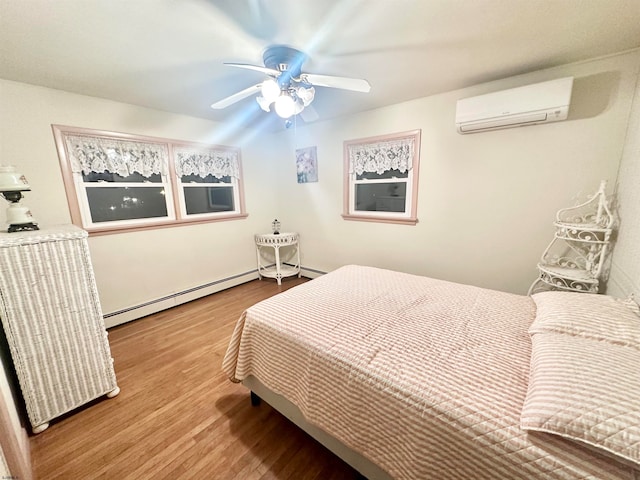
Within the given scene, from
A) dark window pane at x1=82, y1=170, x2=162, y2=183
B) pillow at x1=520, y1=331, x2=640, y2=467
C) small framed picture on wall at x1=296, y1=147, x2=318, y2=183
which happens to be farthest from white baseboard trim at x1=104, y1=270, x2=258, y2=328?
pillow at x1=520, y1=331, x2=640, y2=467

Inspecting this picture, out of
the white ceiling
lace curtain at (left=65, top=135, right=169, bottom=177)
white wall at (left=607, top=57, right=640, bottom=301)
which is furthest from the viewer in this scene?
lace curtain at (left=65, top=135, right=169, bottom=177)

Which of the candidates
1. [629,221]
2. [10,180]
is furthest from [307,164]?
[629,221]

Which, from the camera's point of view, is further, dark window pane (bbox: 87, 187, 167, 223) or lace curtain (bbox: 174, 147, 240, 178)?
lace curtain (bbox: 174, 147, 240, 178)

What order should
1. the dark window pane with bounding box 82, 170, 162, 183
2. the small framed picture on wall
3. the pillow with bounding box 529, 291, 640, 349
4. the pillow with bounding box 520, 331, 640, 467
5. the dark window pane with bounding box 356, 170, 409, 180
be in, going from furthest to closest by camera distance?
the small framed picture on wall
the dark window pane with bounding box 356, 170, 409, 180
the dark window pane with bounding box 82, 170, 162, 183
the pillow with bounding box 529, 291, 640, 349
the pillow with bounding box 520, 331, 640, 467

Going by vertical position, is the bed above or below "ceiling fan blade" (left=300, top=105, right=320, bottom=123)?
below

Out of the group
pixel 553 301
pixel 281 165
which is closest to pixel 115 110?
pixel 281 165

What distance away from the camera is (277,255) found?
3490mm

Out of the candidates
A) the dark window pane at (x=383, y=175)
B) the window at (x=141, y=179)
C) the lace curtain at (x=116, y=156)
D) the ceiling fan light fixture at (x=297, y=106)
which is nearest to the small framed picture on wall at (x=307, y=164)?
the dark window pane at (x=383, y=175)

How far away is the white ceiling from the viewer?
1.20 metres

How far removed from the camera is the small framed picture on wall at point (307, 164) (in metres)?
3.36

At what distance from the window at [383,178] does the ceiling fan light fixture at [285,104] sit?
1.42 m

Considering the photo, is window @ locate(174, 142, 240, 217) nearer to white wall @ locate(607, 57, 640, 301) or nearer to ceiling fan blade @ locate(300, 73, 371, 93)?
ceiling fan blade @ locate(300, 73, 371, 93)

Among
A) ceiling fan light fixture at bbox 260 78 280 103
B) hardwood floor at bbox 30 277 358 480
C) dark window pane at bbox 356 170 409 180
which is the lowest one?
hardwood floor at bbox 30 277 358 480

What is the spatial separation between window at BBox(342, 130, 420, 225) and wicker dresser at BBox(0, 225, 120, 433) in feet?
8.48
